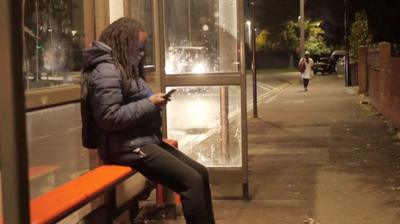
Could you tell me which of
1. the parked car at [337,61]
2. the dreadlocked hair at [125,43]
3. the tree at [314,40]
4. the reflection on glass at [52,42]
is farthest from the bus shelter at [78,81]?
the tree at [314,40]

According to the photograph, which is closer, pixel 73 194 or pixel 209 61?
pixel 73 194

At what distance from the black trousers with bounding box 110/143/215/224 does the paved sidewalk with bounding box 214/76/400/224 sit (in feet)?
6.01

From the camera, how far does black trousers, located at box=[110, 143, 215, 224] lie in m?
4.50

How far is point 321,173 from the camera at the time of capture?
8.78 meters

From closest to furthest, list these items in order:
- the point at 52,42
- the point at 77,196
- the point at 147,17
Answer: the point at 77,196 < the point at 52,42 < the point at 147,17

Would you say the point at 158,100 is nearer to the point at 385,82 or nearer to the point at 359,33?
the point at 385,82

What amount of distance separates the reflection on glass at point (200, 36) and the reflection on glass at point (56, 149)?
1.98 metres

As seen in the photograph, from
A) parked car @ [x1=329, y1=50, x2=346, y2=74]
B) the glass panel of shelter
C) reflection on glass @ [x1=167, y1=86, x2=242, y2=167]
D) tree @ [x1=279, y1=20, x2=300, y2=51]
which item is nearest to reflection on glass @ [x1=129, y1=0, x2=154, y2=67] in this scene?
the glass panel of shelter

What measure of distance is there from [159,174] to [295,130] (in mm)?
9526

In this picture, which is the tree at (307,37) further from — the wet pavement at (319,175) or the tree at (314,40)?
the wet pavement at (319,175)

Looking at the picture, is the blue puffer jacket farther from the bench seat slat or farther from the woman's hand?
the bench seat slat

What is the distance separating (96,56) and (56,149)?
137cm

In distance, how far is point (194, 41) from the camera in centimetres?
759

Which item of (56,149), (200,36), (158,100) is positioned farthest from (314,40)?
(158,100)
